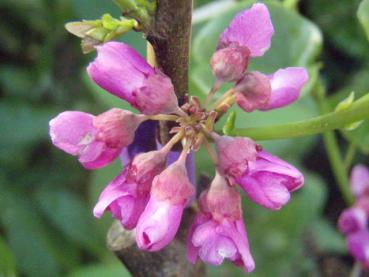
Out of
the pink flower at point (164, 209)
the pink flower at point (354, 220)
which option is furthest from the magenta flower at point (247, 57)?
the pink flower at point (354, 220)

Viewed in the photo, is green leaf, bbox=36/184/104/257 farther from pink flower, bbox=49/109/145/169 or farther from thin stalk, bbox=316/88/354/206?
pink flower, bbox=49/109/145/169

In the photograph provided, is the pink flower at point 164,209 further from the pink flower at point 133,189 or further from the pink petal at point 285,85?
the pink petal at point 285,85

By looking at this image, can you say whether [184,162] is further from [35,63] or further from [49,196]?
[35,63]

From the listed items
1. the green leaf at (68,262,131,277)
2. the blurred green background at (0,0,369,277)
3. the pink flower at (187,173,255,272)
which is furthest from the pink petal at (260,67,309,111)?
the green leaf at (68,262,131,277)

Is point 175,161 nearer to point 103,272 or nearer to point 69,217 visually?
point 103,272

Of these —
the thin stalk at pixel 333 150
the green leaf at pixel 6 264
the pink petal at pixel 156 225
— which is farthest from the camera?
the thin stalk at pixel 333 150

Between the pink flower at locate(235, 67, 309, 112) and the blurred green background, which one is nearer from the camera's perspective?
the pink flower at locate(235, 67, 309, 112)
